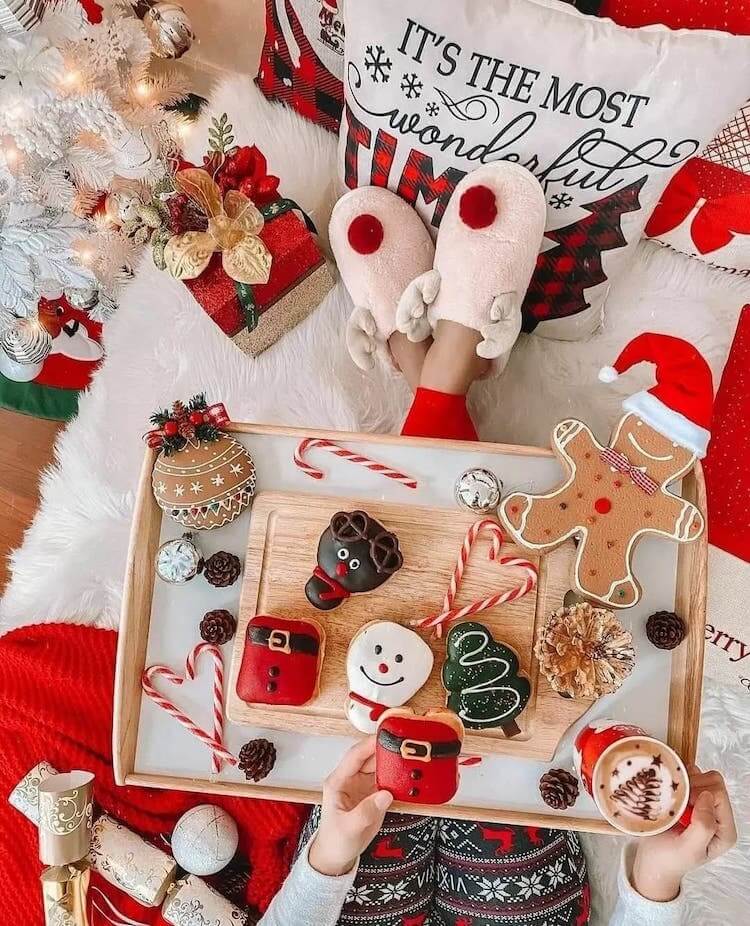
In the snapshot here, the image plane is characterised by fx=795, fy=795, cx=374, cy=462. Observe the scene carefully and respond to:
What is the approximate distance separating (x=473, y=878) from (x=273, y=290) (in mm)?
709

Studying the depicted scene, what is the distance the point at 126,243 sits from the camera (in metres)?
0.94

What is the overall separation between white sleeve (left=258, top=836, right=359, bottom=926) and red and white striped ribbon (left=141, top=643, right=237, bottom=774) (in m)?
0.12

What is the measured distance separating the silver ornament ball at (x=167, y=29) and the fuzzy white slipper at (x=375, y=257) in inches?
14.6

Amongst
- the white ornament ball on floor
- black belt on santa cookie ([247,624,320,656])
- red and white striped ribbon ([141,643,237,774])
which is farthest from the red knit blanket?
black belt on santa cookie ([247,624,320,656])

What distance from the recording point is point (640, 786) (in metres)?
0.64

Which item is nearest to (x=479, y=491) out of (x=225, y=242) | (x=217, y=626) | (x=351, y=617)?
(x=351, y=617)

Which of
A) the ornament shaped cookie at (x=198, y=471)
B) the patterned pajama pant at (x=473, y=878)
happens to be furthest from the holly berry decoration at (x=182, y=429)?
the patterned pajama pant at (x=473, y=878)

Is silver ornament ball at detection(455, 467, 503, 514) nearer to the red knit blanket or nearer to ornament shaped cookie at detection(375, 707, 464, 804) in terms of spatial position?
ornament shaped cookie at detection(375, 707, 464, 804)

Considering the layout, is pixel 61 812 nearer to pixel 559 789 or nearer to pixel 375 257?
pixel 559 789

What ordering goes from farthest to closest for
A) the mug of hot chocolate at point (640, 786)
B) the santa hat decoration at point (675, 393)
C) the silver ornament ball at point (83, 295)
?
the silver ornament ball at point (83, 295) → the santa hat decoration at point (675, 393) → the mug of hot chocolate at point (640, 786)

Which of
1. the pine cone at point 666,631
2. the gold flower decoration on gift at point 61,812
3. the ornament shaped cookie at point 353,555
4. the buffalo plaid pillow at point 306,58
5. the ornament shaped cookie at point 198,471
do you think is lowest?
the gold flower decoration on gift at point 61,812

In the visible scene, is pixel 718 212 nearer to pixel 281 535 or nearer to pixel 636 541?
pixel 636 541

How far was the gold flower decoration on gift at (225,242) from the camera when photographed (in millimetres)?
866

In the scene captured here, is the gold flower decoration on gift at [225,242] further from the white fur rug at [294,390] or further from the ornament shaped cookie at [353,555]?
the ornament shaped cookie at [353,555]
